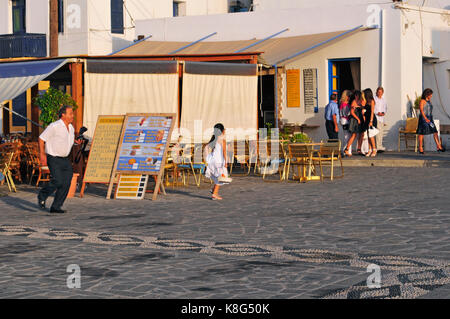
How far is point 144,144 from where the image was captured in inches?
585

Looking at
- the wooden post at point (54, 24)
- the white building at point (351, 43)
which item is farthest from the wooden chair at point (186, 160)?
the wooden post at point (54, 24)

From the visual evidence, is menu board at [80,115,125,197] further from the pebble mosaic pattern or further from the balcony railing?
the balcony railing

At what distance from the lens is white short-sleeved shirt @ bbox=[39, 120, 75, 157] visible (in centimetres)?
1224

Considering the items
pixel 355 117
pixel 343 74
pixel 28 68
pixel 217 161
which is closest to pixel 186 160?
pixel 217 161

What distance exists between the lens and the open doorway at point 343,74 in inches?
945

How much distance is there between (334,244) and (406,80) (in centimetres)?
1530

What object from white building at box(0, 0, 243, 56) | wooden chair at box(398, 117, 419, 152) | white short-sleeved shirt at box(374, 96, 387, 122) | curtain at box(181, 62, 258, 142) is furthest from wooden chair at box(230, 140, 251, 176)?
white building at box(0, 0, 243, 56)

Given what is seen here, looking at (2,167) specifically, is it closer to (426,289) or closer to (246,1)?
(426,289)

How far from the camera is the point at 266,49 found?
75.0 feet

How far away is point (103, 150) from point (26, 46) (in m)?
24.7

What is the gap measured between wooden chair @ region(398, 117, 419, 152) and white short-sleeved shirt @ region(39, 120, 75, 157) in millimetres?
12597

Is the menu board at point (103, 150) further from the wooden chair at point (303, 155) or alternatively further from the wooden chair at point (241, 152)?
the wooden chair at point (303, 155)

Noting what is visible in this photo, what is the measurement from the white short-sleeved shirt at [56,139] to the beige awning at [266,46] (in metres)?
8.30

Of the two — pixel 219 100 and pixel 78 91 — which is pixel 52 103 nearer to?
pixel 78 91
